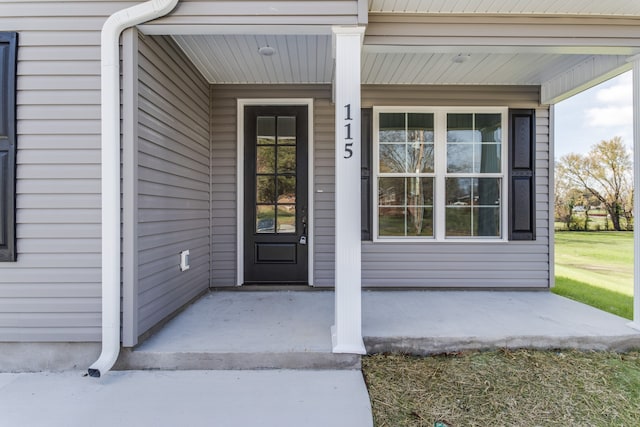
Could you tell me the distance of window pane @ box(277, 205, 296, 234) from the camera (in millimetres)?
4027

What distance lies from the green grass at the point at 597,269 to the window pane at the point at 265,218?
3645 mm

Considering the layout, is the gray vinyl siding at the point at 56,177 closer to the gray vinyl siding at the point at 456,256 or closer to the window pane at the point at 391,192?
the gray vinyl siding at the point at 456,256

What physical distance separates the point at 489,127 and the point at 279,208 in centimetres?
285

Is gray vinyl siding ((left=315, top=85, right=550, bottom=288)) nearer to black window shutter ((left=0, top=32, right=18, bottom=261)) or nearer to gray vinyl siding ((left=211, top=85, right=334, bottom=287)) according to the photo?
gray vinyl siding ((left=211, top=85, right=334, bottom=287))

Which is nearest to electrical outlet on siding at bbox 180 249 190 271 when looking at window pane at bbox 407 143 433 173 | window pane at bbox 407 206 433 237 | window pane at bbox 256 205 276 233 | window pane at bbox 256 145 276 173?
window pane at bbox 256 205 276 233

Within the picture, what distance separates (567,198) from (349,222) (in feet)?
36.2

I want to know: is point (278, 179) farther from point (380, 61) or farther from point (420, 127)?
point (420, 127)

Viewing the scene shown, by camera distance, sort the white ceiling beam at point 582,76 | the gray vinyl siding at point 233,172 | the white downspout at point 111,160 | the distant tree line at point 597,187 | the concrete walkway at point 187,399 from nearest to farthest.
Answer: the concrete walkway at point 187,399, the white downspout at point 111,160, the white ceiling beam at point 582,76, the gray vinyl siding at point 233,172, the distant tree line at point 597,187

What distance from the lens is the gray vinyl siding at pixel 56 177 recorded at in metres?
2.29

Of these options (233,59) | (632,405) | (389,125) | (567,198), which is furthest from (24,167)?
(567,198)

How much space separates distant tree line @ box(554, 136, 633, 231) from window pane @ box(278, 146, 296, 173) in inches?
387

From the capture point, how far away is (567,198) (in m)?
10.3

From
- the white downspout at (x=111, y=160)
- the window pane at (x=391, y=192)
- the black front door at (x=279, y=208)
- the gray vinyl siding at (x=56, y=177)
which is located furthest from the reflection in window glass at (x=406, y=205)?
the gray vinyl siding at (x=56, y=177)

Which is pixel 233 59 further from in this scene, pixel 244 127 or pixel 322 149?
pixel 322 149
